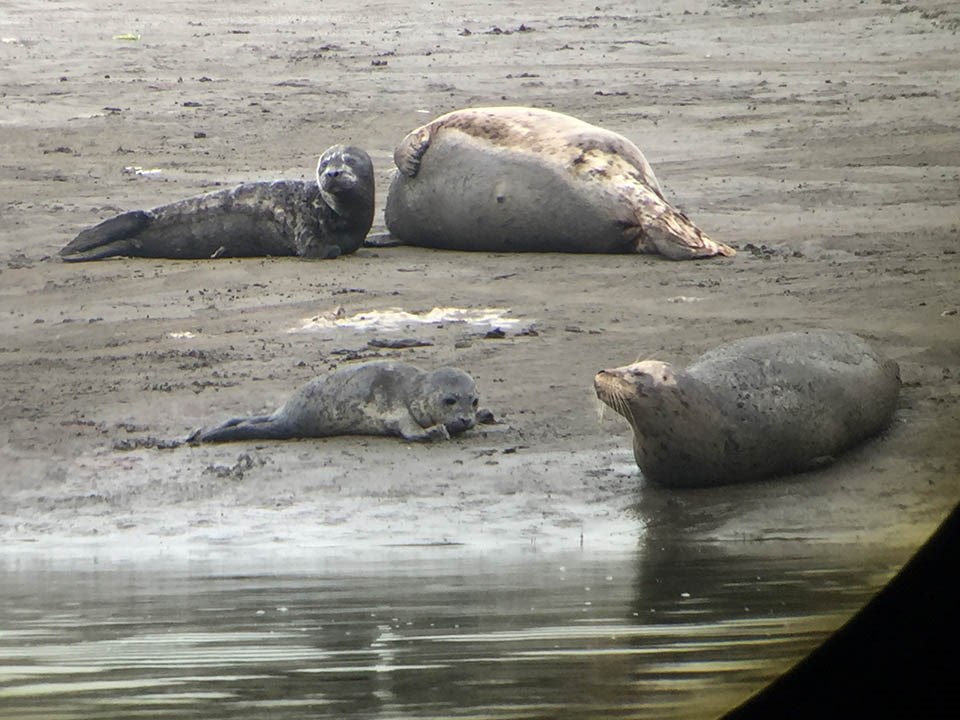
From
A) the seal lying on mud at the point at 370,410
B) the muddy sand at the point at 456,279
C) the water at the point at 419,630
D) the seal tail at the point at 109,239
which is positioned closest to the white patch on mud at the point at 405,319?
the muddy sand at the point at 456,279

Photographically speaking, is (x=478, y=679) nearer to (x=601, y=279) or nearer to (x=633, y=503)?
(x=633, y=503)

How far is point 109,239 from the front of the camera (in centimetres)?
615

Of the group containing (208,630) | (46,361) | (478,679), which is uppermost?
(478,679)

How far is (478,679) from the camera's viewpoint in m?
1.28

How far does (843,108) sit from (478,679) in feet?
23.5

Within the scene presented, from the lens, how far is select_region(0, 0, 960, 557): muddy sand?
315cm

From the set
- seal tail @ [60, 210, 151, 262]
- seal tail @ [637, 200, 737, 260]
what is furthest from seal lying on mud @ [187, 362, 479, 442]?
seal tail @ [60, 210, 151, 262]

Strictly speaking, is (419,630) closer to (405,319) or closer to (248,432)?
(248,432)

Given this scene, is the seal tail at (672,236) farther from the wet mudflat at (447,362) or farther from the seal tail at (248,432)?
the seal tail at (248,432)

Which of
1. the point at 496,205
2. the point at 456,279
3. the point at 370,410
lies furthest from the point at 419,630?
the point at 496,205

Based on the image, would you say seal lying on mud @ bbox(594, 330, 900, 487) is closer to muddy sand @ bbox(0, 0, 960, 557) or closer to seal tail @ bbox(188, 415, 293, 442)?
muddy sand @ bbox(0, 0, 960, 557)

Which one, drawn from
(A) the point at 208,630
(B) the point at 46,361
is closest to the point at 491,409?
(B) the point at 46,361

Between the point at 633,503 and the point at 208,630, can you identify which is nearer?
the point at 208,630

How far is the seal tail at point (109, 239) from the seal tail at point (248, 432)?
2.50 metres
